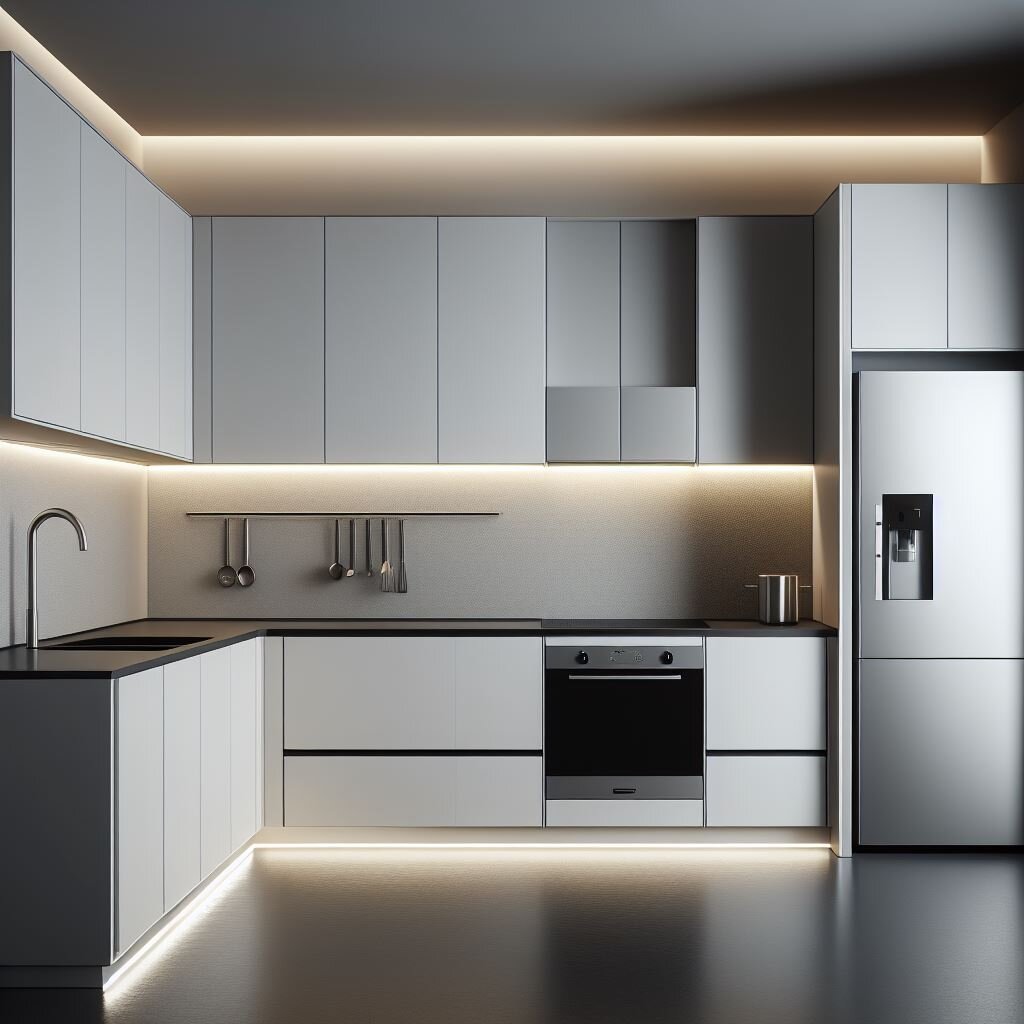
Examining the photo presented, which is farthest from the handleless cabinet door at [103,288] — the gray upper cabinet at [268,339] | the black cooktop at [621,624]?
the black cooktop at [621,624]

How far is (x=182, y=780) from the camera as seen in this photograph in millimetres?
3152

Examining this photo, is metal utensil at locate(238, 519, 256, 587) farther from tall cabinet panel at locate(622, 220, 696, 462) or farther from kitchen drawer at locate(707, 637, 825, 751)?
kitchen drawer at locate(707, 637, 825, 751)

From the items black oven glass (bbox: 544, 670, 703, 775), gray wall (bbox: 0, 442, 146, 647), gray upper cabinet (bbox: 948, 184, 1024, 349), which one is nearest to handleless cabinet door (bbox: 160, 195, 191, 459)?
gray wall (bbox: 0, 442, 146, 647)

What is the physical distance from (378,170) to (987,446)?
2.82 metres

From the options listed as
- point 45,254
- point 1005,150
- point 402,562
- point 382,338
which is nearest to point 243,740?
point 402,562

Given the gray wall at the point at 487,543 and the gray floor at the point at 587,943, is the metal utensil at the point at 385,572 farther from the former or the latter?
the gray floor at the point at 587,943

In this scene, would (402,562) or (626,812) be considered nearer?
(626,812)

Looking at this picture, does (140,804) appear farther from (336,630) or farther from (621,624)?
(621,624)

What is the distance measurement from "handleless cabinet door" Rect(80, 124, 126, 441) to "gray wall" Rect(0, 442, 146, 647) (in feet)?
1.20

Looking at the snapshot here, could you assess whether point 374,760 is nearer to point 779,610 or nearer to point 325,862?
point 325,862

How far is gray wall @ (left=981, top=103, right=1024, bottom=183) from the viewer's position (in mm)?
4199

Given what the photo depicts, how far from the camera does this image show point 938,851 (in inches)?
152

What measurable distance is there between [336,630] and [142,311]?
4.48ft

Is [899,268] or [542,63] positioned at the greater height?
[542,63]
